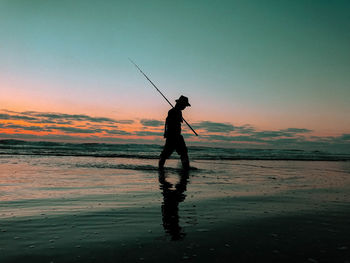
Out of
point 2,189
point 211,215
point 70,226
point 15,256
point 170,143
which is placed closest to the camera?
point 15,256

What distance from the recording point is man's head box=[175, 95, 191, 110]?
1000 centimetres

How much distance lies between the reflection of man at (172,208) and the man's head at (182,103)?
4.26 metres

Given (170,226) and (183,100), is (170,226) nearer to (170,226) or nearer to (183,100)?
(170,226)

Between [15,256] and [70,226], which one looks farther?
[70,226]

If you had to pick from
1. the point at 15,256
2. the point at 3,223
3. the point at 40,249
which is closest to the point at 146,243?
the point at 40,249

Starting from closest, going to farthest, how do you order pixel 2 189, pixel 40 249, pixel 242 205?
pixel 40 249 < pixel 242 205 < pixel 2 189

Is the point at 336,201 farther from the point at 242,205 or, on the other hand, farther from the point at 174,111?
the point at 174,111

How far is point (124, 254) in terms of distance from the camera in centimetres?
224

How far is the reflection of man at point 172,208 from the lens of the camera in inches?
112

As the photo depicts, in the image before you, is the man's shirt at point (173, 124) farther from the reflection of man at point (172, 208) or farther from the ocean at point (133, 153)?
the ocean at point (133, 153)

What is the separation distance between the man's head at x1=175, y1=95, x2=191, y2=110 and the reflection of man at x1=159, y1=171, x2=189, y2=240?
4.26m

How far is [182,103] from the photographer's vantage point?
10039 millimetres

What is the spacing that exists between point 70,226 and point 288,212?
2.88 metres

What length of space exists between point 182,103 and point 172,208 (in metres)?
6.43
